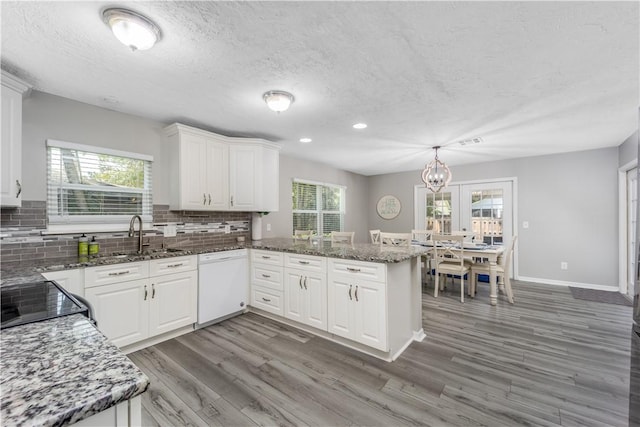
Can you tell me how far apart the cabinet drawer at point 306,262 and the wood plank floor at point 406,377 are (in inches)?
27.5

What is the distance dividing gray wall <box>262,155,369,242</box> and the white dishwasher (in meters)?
1.19

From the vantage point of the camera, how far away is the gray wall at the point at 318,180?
4805 mm

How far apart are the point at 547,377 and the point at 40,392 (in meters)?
2.91

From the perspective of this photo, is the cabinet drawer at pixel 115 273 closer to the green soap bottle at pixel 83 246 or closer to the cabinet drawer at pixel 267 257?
the green soap bottle at pixel 83 246

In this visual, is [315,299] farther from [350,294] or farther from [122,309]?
[122,309]

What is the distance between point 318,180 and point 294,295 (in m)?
3.06

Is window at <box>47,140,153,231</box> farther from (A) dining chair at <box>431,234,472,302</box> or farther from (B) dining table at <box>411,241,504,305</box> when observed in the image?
(B) dining table at <box>411,241,504,305</box>

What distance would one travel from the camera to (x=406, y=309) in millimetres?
2611

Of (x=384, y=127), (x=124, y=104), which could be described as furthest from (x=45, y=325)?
(x=384, y=127)

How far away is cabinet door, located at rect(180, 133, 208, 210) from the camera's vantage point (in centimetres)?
313

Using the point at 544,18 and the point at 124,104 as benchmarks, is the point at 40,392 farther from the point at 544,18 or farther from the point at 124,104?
the point at 124,104

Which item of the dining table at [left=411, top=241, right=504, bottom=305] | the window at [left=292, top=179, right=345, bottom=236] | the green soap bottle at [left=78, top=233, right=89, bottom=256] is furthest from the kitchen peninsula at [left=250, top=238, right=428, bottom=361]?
the window at [left=292, top=179, right=345, bottom=236]

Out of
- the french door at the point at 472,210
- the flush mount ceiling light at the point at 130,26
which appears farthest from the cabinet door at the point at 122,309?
the french door at the point at 472,210

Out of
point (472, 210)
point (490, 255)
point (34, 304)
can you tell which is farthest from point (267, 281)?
point (472, 210)
